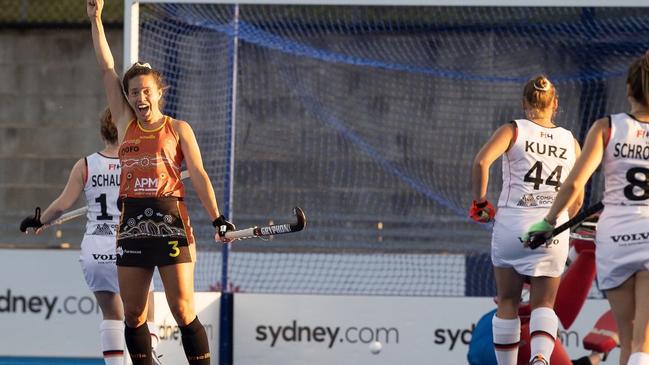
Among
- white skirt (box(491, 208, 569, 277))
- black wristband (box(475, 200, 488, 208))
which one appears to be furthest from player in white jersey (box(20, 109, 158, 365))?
white skirt (box(491, 208, 569, 277))

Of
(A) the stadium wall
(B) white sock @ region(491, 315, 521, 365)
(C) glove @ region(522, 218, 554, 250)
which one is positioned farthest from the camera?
(A) the stadium wall

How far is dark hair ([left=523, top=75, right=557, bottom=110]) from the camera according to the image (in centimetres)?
704

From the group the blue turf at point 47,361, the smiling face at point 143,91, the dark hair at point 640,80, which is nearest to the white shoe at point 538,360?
the dark hair at point 640,80

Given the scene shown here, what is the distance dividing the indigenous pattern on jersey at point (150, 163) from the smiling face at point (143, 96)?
0.07 meters

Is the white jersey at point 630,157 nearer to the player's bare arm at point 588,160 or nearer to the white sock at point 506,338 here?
the player's bare arm at point 588,160

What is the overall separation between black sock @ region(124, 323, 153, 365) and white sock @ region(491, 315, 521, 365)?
1787 mm

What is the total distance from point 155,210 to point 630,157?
84.8 inches

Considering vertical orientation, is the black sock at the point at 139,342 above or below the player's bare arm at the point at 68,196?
below

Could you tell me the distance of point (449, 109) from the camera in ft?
36.5

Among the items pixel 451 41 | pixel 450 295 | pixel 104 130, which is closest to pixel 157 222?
pixel 104 130

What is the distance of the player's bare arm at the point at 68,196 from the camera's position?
773cm

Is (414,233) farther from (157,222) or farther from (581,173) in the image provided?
(581,173)

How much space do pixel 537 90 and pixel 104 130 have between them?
241 cm

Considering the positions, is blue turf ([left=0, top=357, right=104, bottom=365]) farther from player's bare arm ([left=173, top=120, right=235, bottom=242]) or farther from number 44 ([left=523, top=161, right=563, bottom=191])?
number 44 ([left=523, top=161, right=563, bottom=191])
